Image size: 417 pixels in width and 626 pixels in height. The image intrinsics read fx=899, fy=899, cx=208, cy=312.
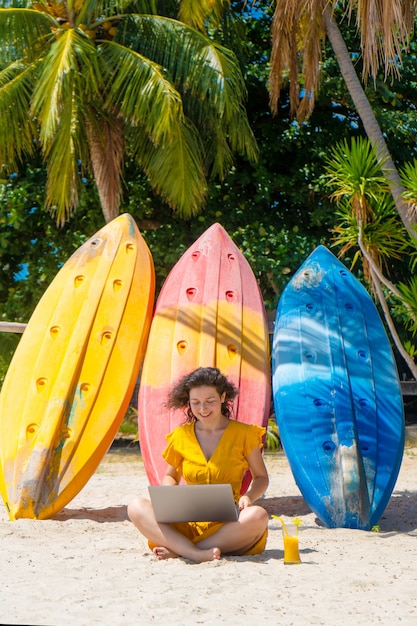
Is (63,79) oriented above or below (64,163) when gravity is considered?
above

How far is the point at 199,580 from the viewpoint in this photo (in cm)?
397

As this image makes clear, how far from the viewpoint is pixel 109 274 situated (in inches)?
276

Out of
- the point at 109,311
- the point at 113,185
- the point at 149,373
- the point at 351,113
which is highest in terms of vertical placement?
the point at 351,113

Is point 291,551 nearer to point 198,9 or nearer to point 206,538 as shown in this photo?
point 206,538

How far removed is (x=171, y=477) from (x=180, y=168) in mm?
6057

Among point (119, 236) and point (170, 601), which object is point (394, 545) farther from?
point (119, 236)

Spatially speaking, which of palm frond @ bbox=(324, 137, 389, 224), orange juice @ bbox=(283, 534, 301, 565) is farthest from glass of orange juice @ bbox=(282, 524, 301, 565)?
palm frond @ bbox=(324, 137, 389, 224)

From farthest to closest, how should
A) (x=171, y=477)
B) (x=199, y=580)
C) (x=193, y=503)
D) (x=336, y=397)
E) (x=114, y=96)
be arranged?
(x=114, y=96)
(x=336, y=397)
(x=171, y=477)
(x=193, y=503)
(x=199, y=580)

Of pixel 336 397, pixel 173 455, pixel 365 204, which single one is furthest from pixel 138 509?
pixel 365 204

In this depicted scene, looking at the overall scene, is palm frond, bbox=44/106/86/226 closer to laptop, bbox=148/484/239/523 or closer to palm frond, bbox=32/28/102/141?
palm frond, bbox=32/28/102/141

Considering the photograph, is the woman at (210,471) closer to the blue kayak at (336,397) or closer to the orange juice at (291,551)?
the orange juice at (291,551)

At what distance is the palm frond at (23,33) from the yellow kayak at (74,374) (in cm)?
407

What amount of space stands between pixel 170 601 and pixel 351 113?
32.7 ft

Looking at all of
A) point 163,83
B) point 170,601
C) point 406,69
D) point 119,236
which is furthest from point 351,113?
point 170,601
